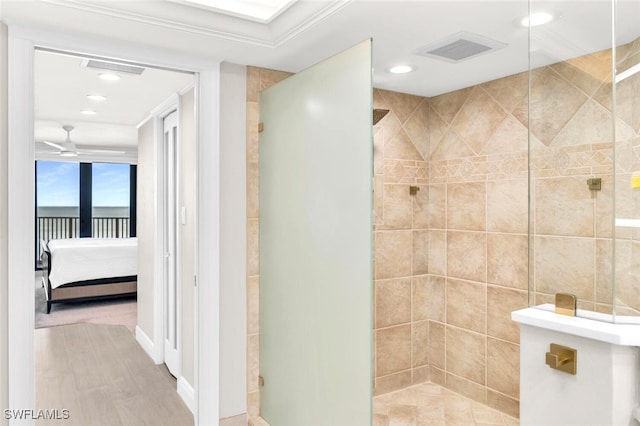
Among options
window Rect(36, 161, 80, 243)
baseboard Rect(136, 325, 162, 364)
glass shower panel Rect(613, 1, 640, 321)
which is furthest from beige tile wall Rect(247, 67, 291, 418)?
window Rect(36, 161, 80, 243)

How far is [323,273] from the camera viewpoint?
2.30 metres

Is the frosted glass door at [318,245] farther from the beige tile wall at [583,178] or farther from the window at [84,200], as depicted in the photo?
the window at [84,200]

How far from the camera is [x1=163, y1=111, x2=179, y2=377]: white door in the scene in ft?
12.8

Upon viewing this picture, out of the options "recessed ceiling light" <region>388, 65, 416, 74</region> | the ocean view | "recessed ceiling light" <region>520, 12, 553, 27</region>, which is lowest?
the ocean view

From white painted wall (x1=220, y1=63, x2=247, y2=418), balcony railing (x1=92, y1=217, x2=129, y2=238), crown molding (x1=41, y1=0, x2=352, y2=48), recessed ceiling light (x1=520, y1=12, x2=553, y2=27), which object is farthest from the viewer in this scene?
balcony railing (x1=92, y1=217, x2=129, y2=238)

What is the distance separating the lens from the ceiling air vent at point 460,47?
233 cm

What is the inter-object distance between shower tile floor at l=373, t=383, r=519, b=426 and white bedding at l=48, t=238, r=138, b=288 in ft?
15.2

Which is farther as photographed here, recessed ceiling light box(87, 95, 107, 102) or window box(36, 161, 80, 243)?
window box(36, 161, 80, 243)

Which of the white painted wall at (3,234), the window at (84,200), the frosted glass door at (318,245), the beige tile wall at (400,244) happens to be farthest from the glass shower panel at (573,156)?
the window at (84,200)

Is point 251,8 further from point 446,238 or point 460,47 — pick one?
point 446,238

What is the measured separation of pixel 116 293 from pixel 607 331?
6546mm

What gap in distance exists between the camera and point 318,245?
2334 millimetres

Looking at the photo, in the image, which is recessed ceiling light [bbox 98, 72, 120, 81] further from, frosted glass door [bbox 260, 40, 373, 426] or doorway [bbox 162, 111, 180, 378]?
frosted glass door [bbox 260, 40, 373, 426]

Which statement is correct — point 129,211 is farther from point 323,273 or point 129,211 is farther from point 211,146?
point 323,273
